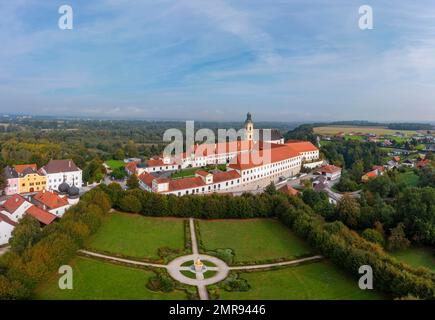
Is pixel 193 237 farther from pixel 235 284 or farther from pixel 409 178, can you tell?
pixel 409 178

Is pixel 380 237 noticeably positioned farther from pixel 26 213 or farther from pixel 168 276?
pixel 26 213

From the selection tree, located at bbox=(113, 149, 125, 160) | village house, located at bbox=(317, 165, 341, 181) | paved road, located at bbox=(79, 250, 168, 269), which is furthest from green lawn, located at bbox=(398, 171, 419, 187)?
tree, located at bbox=(113, 149, 125, 160)

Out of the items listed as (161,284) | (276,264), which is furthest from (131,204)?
(276,264)

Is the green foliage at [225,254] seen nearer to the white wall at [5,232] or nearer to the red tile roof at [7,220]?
the white wall at [5,232]

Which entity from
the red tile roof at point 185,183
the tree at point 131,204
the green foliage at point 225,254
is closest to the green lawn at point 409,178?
the red tile roof at point 185,183
